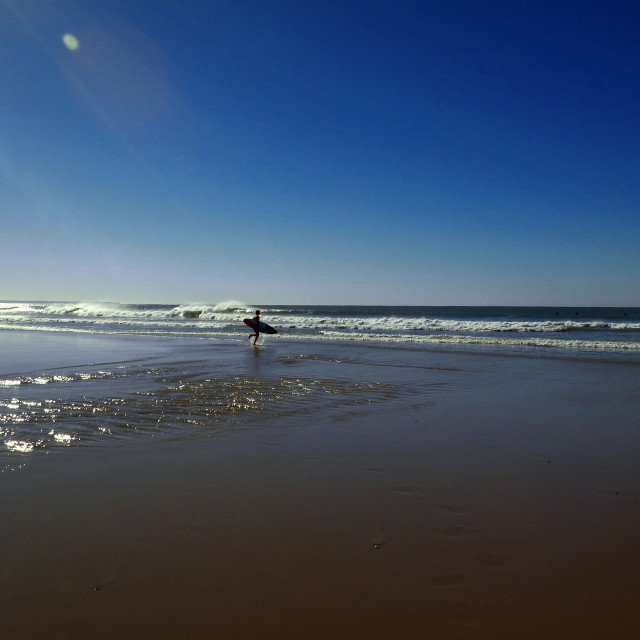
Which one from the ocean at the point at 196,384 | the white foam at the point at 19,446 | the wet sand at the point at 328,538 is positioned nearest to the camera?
the wet sand at the point at 328,538

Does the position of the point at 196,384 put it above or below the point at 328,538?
above

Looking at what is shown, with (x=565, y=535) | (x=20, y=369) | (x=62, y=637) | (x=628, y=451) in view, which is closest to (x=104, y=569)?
(x=62, y=637)

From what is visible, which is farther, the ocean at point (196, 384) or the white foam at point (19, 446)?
the ocean at point (196, 384)

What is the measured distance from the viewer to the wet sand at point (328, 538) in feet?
8.75

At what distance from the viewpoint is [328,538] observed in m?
3.52

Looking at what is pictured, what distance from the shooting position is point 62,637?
8.16ft

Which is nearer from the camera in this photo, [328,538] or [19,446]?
[328,538]

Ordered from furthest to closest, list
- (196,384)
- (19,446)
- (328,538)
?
1. (196,384)
2. (19,446)
3. (328,538)

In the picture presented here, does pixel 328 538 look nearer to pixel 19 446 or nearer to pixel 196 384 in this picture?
pixel 19 446

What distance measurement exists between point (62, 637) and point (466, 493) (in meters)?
3.27

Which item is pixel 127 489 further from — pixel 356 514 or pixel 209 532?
pixel 356 514

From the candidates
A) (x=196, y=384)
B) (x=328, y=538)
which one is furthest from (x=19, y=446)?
(x=196, y=384)

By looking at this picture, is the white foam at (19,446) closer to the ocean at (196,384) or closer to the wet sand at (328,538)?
the ocean at (196,384)

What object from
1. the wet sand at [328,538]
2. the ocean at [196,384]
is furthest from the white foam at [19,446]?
the wet sand at [328,538]
